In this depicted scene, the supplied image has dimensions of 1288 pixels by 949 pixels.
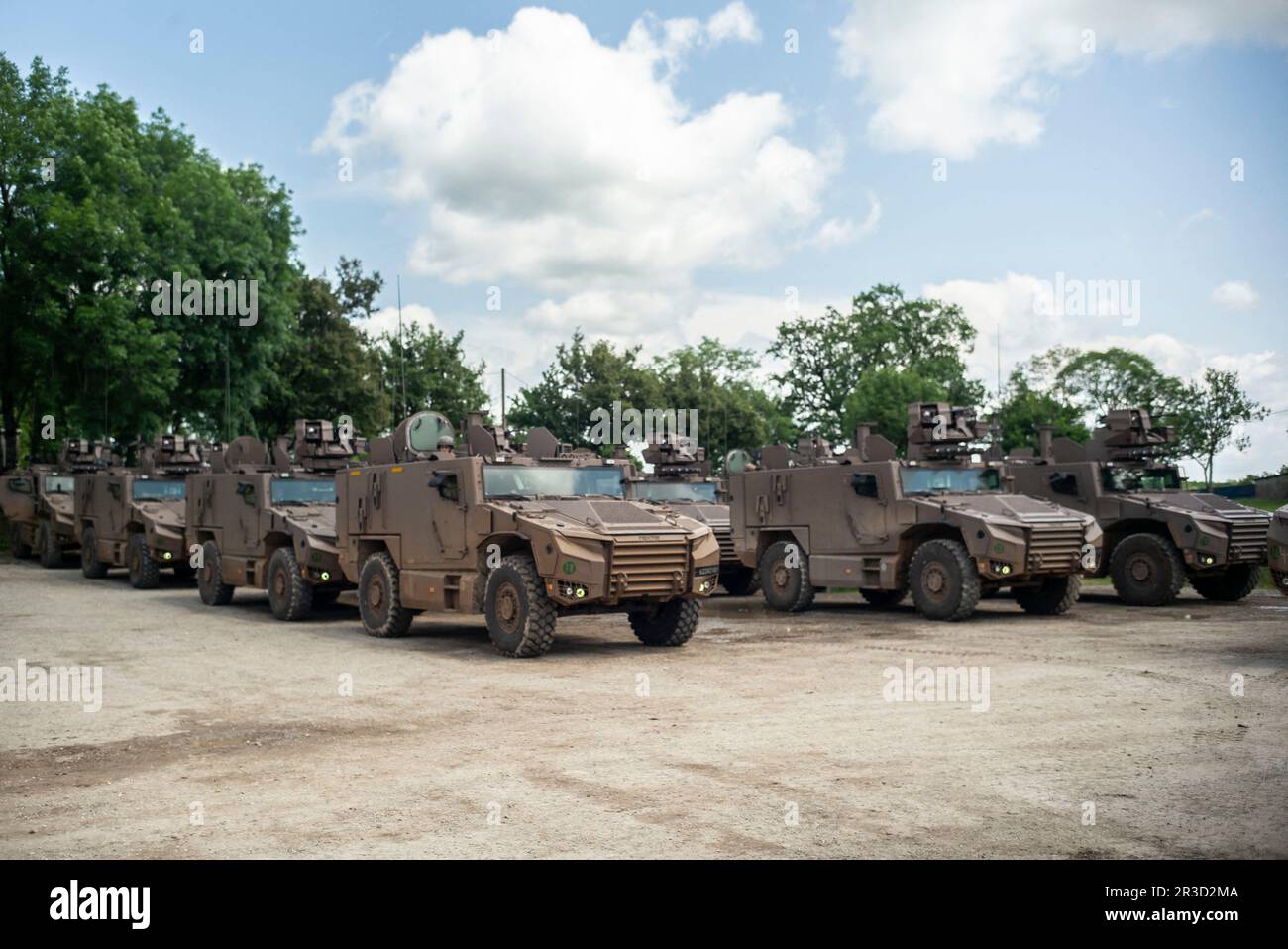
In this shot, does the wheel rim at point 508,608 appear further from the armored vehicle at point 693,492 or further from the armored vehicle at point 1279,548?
the armored vehicle at point 1279,548

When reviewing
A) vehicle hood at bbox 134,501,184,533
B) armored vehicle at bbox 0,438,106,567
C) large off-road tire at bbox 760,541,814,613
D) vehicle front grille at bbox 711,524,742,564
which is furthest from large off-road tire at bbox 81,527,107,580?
large off-road tire at bbox 760,541,814,613

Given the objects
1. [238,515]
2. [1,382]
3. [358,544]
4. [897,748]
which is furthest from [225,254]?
[897,748]

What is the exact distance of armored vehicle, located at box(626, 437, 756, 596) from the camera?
67.2 ft

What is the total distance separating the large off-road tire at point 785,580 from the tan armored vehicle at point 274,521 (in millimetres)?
6037

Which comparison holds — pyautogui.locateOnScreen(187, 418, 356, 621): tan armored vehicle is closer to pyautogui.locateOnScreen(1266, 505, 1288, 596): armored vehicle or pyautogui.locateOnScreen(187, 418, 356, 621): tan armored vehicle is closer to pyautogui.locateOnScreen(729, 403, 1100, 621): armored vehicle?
pyautogui.locateOnScreen(729, 403, 1100, 621): armored vehicle

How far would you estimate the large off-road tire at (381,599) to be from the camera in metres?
14.9

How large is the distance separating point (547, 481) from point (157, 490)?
1197cm

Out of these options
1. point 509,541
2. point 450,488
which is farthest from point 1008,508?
point 450,488

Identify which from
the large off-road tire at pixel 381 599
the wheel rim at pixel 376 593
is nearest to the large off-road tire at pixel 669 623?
the large off-road tire at pixel 381 599

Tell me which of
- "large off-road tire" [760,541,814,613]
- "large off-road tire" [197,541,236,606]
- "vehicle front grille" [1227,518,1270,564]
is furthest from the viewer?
"large off-road tire" [197,541,236,606]

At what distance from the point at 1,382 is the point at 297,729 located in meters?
28.3

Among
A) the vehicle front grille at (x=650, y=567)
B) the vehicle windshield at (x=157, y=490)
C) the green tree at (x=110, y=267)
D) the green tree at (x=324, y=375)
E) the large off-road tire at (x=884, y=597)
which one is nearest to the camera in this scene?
the vehicle front grille at (x=650, y=567)

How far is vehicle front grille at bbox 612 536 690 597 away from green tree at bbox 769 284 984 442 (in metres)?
42.8

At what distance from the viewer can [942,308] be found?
5694 centimetres
